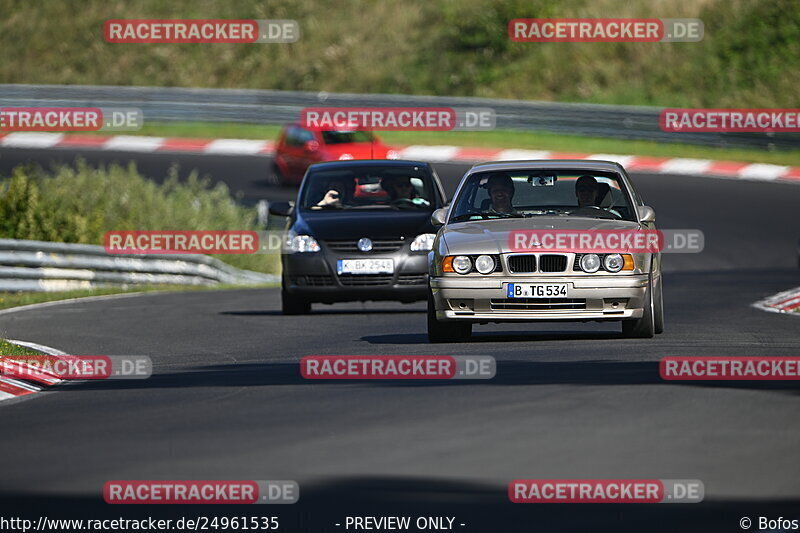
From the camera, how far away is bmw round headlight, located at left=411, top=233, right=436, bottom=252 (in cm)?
1689

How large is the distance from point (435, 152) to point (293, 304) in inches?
842

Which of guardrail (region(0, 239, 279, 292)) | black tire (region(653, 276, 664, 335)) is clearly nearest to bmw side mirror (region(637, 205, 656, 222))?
black tire (region(653, 276, 664, 335))

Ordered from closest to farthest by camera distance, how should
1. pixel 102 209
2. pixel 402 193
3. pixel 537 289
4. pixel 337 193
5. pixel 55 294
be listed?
pixel 537 289 < pixel 402 193 < pixel 337 193 < pixel 55 294 < pixel 102 209

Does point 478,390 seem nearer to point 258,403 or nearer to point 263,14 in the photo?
point 258,403

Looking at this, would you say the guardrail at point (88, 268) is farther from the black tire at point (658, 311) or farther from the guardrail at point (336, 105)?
the guardrail at point (336, 105)

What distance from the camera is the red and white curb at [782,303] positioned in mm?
17327

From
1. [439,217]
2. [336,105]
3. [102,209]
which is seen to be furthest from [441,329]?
[336,105]

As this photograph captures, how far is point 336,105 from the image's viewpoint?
41062mm

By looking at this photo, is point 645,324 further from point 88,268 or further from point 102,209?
point 102,209

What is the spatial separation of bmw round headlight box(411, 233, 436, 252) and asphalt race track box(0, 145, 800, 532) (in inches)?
64.5

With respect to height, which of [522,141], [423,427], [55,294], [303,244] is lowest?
[423,427]

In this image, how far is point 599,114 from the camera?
38781mm

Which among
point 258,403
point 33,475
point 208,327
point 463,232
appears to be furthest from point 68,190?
point 33,475

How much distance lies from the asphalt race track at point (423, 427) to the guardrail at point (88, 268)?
21.8ft
